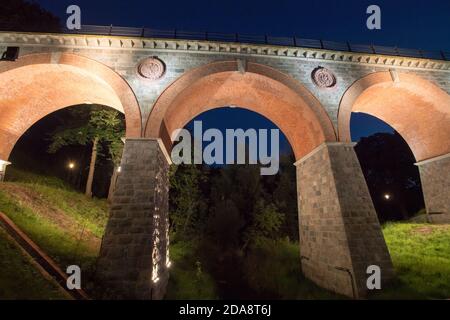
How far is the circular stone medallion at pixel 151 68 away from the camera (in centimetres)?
1043

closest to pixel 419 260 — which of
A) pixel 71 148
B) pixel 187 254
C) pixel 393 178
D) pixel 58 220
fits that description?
pixel 187 254

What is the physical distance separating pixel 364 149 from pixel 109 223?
33.5 metres

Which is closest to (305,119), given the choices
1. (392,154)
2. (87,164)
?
(87,164)

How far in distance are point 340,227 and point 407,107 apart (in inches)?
339

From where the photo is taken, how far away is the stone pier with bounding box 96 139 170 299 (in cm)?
759

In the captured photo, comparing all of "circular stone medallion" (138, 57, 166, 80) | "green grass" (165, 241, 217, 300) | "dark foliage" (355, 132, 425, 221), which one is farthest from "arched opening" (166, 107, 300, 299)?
"dark foliage" (355, 132, 425, 221)

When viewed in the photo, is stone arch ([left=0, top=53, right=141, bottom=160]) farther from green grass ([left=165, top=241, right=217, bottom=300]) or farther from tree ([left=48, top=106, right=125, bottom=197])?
green grass ([left=165, top=241, right=217, bottom=300])

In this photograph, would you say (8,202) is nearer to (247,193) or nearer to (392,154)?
(247,193)

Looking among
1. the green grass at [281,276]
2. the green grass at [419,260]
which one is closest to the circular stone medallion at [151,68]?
the green grass at [281,276]

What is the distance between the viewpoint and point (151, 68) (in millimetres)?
10570

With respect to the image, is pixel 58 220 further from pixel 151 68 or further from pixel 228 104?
pixel 228 104

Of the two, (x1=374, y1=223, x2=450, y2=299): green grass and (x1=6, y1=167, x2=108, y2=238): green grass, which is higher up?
(x1=6, y1=167, x2=108, y2=238): green grass
